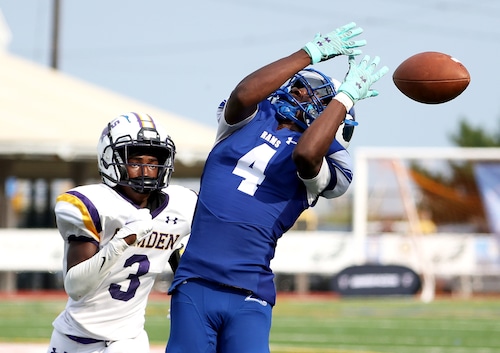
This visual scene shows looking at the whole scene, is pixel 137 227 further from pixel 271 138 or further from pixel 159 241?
pixel 271 138

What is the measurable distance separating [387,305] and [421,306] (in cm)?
52

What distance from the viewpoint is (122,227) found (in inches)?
171

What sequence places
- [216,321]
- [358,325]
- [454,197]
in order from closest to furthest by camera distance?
[216,321], [358,325], [454,197]

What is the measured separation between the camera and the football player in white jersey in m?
4.39

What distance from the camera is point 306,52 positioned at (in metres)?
4.20

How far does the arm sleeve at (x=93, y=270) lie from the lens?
418 cm

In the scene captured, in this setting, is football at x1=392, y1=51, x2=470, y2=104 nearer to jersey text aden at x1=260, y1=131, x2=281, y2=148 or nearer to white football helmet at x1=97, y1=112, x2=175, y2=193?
jersey text aden at x1=260, y1=131, x2=281, y2=148

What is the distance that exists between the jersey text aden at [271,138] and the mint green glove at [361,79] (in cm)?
32

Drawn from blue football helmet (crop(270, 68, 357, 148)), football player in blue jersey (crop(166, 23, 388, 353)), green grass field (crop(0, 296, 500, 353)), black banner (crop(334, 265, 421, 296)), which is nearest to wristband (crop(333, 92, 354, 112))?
football player in blue jersey (crop(166, 23, 388, 353))

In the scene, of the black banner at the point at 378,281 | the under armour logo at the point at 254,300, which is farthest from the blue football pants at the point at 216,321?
the black banner at the point at 378,281

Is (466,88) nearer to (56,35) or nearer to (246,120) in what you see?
(246,120)

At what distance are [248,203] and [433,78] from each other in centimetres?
107

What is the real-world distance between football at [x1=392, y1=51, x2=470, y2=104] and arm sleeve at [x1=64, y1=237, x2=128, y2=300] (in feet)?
4.87

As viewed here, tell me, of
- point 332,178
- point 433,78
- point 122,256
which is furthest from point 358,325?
point 332,178
